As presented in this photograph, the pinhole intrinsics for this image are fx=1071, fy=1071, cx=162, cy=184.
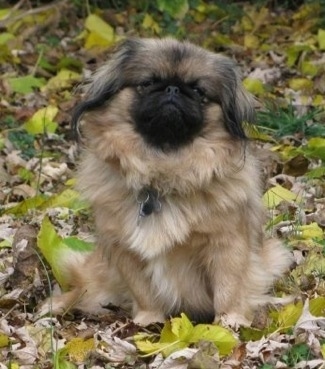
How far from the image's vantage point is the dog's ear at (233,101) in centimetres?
450

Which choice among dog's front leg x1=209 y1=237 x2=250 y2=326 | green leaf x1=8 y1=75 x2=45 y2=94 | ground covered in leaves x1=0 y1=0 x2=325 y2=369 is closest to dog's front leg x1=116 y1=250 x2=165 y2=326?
ground covered in leaves x1=0 y1=0 x2=325 y2=369

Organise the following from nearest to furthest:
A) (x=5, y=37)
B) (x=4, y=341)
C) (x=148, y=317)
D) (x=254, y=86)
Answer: (x=4, y=341) < (x=148, y=317) < (x=254, y=86) < (x=5, y=37)

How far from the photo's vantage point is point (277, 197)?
18.5ft

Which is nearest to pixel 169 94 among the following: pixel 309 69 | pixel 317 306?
pixel 317 306

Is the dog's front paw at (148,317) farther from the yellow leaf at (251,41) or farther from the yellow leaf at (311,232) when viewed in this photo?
the yellow leaf at (251,41)

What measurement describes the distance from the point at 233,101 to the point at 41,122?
9.64 ft

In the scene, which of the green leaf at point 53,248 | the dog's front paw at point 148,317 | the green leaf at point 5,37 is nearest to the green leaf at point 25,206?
the green leaf at point 53,248

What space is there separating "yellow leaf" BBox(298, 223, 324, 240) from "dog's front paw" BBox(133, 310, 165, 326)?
92cm

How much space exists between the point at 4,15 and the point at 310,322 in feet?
20.2

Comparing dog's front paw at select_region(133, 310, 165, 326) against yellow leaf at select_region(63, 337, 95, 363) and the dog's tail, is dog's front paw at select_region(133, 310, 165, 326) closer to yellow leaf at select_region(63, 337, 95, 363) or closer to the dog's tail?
the dog's tail

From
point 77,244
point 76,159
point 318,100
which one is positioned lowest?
point 76,159

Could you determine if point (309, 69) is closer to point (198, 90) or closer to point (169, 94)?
point (198, 90)

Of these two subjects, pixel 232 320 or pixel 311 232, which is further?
pixel 311 232

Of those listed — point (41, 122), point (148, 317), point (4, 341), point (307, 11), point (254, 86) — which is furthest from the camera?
point (307, 11)
